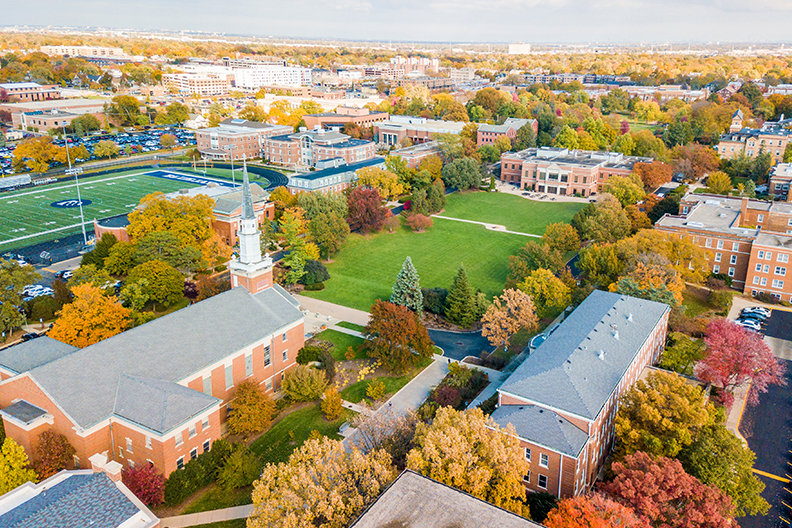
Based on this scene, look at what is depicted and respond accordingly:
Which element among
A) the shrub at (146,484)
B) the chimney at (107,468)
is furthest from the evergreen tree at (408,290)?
the chimney at (107,468)

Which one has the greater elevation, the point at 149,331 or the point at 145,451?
the point at 149,331

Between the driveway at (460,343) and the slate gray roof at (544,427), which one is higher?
the slate gray roof at (544,427)

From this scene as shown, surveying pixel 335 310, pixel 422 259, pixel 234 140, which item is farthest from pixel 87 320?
pixel 234 140

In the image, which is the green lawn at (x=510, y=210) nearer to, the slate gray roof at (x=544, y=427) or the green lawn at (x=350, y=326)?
the green lawn at (x=350, y=326)

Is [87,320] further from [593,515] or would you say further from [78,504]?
[593,515]

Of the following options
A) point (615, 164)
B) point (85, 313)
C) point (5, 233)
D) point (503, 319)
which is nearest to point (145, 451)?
point (85, 313)

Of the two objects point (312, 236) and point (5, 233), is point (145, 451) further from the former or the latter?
point (5, 233)
